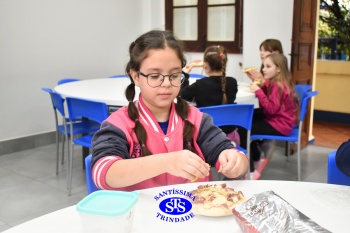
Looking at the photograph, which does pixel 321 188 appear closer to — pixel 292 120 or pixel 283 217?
pixel 283 217

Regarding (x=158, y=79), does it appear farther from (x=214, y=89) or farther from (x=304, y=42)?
(x=304, y=42)

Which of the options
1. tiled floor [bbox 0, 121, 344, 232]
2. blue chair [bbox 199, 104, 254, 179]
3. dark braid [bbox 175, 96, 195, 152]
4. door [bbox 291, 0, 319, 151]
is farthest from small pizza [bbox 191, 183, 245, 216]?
door [bbox 291, 0, 319, 151]

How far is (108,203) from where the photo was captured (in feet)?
2.81

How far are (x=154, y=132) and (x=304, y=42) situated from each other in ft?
10.2

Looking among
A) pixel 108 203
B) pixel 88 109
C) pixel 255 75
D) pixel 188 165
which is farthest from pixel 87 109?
pixel 108 203

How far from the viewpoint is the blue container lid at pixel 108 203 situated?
0.80 meters

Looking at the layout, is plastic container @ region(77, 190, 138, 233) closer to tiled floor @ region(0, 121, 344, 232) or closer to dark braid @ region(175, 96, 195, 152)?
dark braid @ region(175, 96, 195, 152)

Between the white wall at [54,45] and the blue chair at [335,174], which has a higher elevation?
the white wall at [54,45]

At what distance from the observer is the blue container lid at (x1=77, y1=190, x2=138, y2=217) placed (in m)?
→ 0.80

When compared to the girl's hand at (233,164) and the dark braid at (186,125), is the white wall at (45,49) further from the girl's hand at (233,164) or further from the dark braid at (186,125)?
the girl's hand at (233,164)

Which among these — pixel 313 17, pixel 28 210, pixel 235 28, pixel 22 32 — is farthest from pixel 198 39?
pixel 28 210

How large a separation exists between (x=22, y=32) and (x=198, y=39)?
7.30ft

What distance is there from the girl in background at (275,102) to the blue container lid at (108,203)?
234 centimetres

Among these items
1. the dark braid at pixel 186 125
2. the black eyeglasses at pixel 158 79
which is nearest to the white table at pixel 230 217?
the dark braid at pixel 186 125
